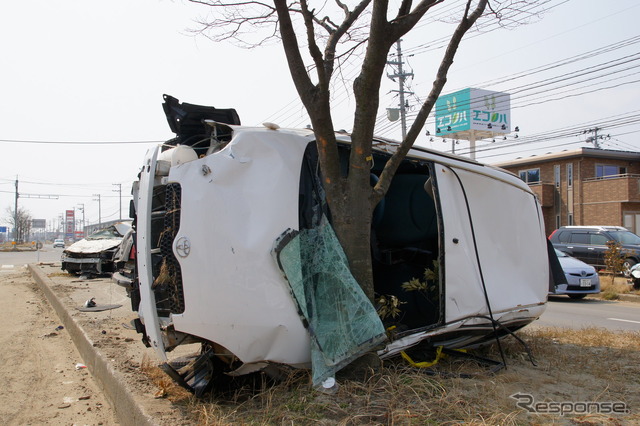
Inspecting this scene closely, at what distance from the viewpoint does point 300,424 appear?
289 cm

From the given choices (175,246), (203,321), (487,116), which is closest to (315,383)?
(203,321)

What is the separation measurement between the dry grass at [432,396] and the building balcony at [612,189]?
25.3m

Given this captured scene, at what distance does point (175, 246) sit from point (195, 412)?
1.16 metres

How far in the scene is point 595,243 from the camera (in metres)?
15.9

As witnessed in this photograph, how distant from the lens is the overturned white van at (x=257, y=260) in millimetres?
3289

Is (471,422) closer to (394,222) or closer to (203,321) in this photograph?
(203,321)

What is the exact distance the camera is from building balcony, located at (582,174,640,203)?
26000 millimetres

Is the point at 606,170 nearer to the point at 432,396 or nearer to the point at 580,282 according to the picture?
the point at 580,282

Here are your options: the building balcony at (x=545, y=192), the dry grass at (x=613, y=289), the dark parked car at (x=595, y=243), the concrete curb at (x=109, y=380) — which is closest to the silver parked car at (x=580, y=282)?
the dry grass at (x=613, y=289)

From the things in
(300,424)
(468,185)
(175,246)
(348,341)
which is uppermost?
(468,185)

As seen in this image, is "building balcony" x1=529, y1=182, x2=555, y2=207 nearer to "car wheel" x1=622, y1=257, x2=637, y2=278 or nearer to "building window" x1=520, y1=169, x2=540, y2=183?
"building window" x1=520, y1=169, x2=540, y2=183

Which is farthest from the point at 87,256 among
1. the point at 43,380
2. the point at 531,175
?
the point at 531,175

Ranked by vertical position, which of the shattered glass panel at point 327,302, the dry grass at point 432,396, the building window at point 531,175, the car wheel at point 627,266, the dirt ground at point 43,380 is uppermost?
the building window at point 531,175

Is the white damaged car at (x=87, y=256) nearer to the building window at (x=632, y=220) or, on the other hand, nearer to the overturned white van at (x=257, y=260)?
the overturned white van at (x=257, y=260)
